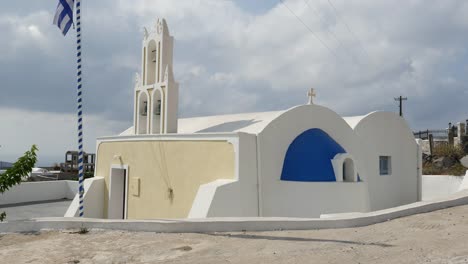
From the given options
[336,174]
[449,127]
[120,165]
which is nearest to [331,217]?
[336,174]

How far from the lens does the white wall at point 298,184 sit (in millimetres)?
12367

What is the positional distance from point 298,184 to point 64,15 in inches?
322

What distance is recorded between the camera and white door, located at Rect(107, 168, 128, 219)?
55.3ft

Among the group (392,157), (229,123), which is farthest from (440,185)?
(229,123)

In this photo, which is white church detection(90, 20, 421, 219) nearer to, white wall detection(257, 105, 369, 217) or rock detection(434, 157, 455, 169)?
white wall detection(257, 105, 369, 217)

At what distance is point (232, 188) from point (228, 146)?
1.31 m

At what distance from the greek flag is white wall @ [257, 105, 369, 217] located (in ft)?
20.2

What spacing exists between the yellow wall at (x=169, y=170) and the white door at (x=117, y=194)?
1.99 feet

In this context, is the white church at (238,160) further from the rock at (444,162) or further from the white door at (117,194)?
the rock at (444,162)

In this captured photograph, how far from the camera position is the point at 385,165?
60.1ft

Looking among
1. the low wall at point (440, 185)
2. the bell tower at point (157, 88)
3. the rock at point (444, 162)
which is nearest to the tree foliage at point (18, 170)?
the bell tower at point (157, 88)

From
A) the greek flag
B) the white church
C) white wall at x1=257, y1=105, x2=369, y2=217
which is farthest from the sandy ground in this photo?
the greek flag

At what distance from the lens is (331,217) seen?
29.3ft

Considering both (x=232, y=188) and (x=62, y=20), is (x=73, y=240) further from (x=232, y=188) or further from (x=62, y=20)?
(x=62, y=20)
